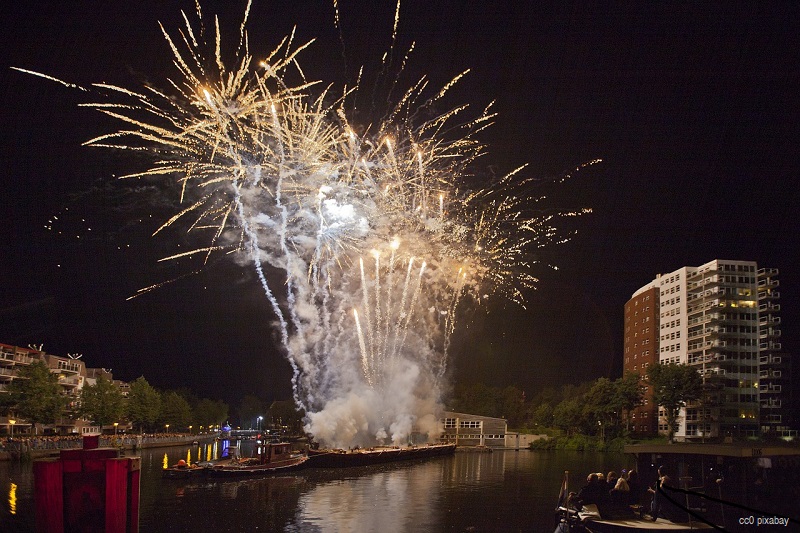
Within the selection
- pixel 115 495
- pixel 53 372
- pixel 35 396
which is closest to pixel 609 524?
pixel 115 495

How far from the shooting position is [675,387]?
286 feet

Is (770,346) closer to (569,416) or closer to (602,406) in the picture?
(602,406)

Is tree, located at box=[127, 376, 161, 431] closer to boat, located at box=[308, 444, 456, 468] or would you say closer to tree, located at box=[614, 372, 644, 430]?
boat, located at box=[308, 444, 456, 468]

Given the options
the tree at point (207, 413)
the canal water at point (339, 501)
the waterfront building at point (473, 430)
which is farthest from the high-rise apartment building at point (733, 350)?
the tree at point (207, 413)

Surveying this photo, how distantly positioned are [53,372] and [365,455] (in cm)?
4774

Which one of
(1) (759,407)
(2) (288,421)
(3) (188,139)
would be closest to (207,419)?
(2) (288,421)

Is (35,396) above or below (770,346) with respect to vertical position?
below

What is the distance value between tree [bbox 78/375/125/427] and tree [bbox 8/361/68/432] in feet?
47.8

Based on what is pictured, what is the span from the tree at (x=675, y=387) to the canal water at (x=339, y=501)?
20.1m

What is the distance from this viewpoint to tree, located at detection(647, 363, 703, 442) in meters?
85.9

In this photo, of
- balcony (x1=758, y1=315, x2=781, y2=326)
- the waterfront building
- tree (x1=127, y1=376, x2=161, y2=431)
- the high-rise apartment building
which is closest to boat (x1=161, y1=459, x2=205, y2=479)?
tree (x1=127, y1=376, x2=161, y2=431)

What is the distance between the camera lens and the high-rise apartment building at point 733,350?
85750mm

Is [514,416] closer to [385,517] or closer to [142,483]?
[142,483]

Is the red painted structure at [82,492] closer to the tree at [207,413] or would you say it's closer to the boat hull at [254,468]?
the boat hull at [254,468]
